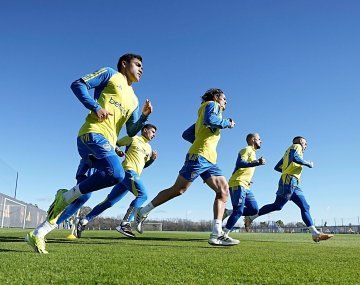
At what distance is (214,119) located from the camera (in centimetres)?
609

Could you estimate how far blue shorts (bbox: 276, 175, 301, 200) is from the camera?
9930mm

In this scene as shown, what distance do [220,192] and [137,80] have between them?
2268 mm

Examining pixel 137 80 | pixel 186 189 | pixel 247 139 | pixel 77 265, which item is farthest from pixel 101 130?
pixel 247 139

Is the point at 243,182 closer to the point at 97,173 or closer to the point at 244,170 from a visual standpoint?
the point at 244,170

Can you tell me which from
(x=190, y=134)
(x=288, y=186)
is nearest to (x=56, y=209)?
(x=190, y=134)

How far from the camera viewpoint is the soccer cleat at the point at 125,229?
814 centimetres

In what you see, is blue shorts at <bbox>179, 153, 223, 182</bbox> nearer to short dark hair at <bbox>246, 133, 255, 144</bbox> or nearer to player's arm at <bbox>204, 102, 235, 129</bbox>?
player's arm at <bbox>204, 102, 235, 129</bbox>

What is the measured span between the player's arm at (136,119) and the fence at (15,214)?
2262cm

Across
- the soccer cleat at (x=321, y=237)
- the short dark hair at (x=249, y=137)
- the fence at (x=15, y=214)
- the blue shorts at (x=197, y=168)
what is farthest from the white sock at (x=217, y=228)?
the fence at (x=15, y=214)

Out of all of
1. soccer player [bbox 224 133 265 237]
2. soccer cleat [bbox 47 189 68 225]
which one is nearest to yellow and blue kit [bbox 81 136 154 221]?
soccer player [bbox 224 133 265 237]

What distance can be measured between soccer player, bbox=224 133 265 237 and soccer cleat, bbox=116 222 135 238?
211cm

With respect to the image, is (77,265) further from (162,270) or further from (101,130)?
(101,130)

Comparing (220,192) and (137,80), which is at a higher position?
(137,80)

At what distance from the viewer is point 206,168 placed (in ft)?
20.3
